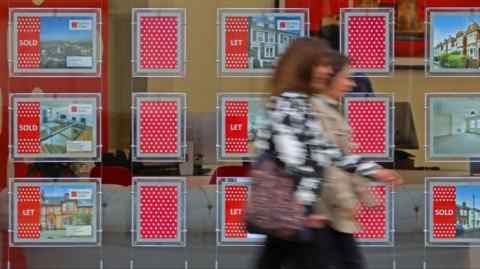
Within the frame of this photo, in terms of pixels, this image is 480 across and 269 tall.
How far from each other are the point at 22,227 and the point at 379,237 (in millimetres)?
2404

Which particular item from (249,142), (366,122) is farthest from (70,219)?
(366,122)

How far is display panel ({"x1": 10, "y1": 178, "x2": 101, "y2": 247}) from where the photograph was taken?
698cm

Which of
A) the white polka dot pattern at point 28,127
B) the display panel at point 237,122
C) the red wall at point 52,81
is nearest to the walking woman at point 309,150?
the display panel at point 237,122

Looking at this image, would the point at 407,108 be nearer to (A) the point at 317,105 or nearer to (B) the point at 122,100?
(B) the point at 122,100

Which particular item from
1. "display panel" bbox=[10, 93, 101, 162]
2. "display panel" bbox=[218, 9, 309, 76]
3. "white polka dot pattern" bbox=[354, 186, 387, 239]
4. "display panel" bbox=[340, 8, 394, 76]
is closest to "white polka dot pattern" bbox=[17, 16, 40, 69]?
"display panel" bbox=[10, 93, 101, 162]

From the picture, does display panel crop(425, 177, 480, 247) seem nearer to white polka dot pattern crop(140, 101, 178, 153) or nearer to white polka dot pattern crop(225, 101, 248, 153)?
white polka dot pattern crop(225, 101, 248, 153)

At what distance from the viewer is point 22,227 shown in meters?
7.03

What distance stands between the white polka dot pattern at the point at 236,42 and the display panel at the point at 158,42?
0.29 meters

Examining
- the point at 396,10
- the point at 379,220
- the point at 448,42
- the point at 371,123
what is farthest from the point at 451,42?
the point at 379,220

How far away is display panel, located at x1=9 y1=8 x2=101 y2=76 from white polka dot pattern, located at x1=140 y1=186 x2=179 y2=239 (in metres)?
0.88

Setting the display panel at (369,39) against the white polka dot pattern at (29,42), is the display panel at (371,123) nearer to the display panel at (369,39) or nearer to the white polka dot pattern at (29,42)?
the display panel at (369,39)

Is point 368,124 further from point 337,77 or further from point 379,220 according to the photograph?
point 337,77

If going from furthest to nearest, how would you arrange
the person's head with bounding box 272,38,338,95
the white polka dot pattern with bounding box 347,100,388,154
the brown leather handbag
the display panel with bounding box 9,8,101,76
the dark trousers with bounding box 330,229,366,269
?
the white polka dot pattern with bounding box 347,100,388,154, the display panel with bounding box 9,8,101,76, the dark trousers with bounding box 330,229,366,269, the person's head with bounding box 272,38,338,95, the brown leather handbag

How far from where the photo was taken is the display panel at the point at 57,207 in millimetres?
6984
